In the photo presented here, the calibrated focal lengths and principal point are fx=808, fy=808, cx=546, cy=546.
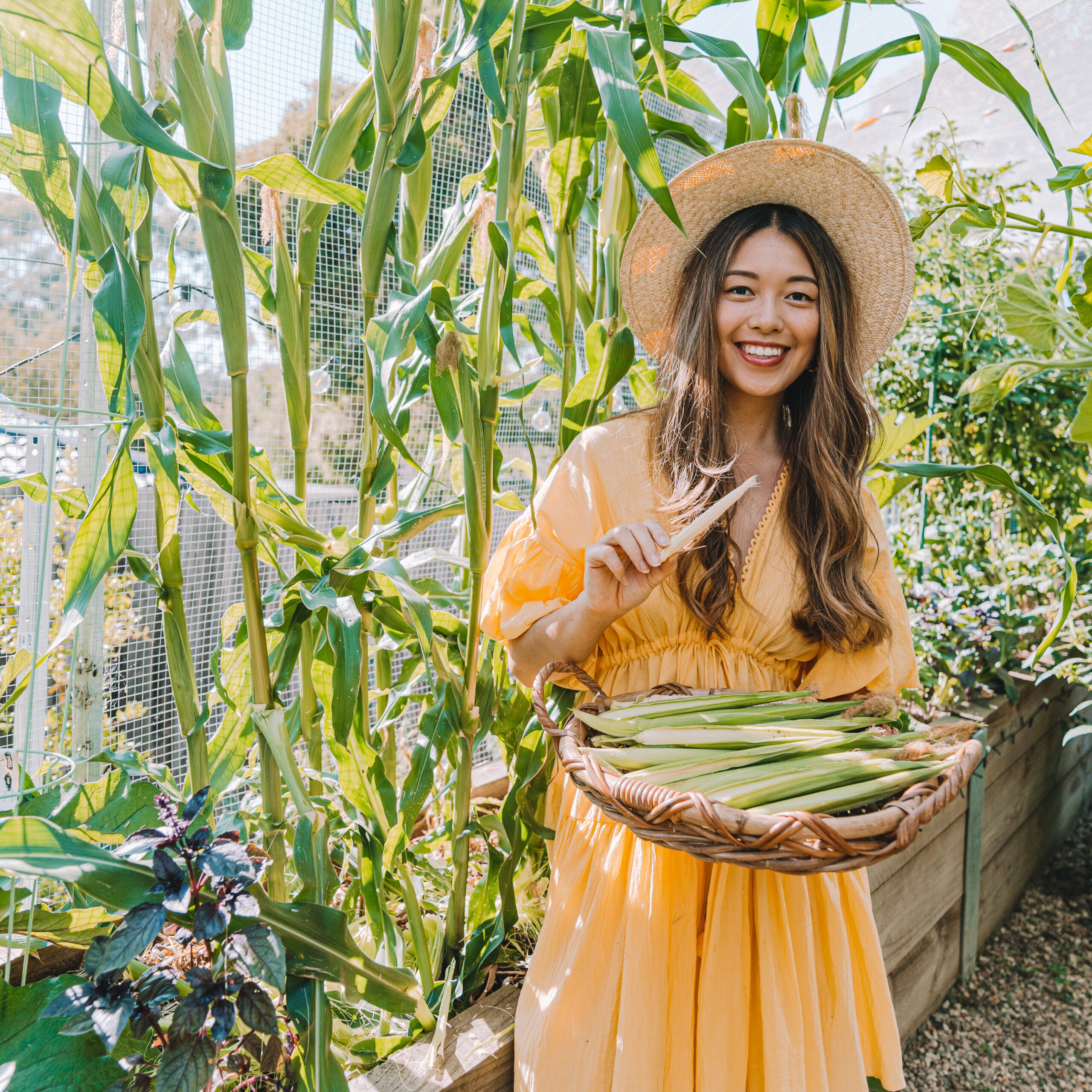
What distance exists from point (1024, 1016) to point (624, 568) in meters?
1.68

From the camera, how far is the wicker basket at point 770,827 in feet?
2.09

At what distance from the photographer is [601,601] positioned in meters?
0.91

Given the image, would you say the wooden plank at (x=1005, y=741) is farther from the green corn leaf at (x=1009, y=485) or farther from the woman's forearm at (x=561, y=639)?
the woman's forearm at (x=561, y=639)

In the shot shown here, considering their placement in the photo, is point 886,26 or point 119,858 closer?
point 119,858

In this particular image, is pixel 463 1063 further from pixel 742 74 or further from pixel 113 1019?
pixel 742 74

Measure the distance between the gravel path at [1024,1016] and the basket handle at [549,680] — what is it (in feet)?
4.20

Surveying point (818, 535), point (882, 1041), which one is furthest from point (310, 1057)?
point (818, 535)

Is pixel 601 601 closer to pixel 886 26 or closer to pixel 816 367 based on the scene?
pixel 816 367

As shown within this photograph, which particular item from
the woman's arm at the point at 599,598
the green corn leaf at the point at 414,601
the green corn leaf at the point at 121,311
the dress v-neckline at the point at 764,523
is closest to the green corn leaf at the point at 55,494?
the green corn leaf at the point at 121,311

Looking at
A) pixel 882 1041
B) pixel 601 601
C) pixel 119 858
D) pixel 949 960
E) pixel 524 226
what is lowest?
pixel 949 960

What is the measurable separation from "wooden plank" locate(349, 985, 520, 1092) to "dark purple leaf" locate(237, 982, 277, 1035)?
0.31 meters

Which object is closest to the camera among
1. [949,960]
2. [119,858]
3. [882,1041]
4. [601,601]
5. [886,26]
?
[119,858]

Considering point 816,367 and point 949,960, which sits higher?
point 816,367

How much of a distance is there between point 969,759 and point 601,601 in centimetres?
40
